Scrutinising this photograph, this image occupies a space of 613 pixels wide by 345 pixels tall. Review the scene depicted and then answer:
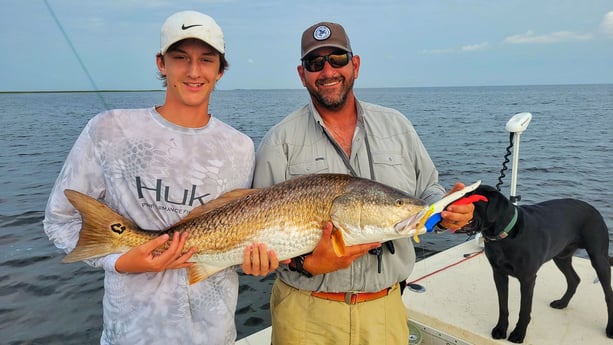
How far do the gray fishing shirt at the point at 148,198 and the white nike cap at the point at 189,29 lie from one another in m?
0.47

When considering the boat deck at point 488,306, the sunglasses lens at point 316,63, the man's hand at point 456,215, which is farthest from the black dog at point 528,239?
the sunglasses lens at point 316,63

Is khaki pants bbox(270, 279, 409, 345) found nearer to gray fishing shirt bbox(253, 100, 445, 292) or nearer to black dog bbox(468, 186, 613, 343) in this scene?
gray fishing shirt bbox(253, 100, 445, 292)

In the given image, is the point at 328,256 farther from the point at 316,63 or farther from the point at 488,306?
the point at 488,306

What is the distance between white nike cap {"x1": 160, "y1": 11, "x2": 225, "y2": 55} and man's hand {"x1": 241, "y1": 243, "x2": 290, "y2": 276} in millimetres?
1304

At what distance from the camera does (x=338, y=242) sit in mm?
2994

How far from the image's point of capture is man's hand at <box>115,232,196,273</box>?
249 centimetres

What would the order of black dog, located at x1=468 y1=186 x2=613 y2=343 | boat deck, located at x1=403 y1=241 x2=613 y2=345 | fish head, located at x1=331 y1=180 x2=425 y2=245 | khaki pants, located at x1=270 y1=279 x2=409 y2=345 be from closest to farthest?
fish head, located at x1=331 y1=180 x2=425 y2=245 → khaki pants, located at x1=270 y1=279 x2=409 y2=345 → black dog, located at x1=468 y1=186 x2=613 y2=343 → boat deck, located at x1=403 y1=241 x2=613 y2=345

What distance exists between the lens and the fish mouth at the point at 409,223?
9.39 ft

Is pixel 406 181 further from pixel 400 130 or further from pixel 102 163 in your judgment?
pixel 102 163

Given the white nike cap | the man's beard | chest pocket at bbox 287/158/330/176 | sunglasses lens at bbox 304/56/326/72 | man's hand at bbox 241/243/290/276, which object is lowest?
man's hand at bbox 241/243/290/276

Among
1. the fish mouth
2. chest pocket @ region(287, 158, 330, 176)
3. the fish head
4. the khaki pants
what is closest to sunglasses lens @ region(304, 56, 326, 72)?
chest pocket @ region(287, 158, 330, 176)

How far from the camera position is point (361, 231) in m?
3.04

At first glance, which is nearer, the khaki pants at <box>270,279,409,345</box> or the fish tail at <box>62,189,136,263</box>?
the fish tail at <box>62,189,136,263</box>

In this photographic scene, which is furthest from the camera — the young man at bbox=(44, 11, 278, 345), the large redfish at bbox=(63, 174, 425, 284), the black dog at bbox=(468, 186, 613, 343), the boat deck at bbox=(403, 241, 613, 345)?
the boat deck at bbox=(403, 241, 613, 345)
